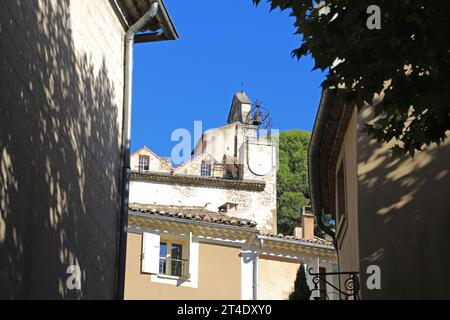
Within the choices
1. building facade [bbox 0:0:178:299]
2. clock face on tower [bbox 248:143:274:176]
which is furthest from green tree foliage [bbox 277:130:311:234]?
building facade [bbox 0:0:178:299]

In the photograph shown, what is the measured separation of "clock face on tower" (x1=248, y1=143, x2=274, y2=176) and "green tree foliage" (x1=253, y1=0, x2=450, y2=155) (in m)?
41.2

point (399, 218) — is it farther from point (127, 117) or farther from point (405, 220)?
point (127, 117)

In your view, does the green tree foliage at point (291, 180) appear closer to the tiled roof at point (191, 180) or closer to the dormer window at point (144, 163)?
the tiled roof at point (191, 180)

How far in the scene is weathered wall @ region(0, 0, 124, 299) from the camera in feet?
27.3

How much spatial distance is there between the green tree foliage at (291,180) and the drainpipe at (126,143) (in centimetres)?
4315

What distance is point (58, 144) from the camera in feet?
31.8

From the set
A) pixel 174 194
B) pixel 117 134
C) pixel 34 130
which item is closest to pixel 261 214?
pixel 174 194

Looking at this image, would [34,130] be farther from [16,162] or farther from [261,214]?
[261,214]

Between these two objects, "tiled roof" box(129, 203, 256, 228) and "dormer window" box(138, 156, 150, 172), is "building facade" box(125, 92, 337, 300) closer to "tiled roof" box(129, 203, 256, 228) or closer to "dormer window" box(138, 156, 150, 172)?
"tiled roof" box(129, 203, 256, 228)

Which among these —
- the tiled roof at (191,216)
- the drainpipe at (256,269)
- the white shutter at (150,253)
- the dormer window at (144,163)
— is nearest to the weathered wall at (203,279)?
the white shutter at (150,253)

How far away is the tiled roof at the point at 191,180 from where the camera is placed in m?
45.1

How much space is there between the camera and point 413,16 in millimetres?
7590

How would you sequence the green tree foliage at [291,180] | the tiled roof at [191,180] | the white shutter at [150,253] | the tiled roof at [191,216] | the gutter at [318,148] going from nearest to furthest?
the gutter at [318,148] < the white shutter at [150,253] < the tiled roof at [191,216] < the tiled roof at [191,180] < the green tree foliage at [291,180]

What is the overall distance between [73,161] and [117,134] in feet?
6.90
